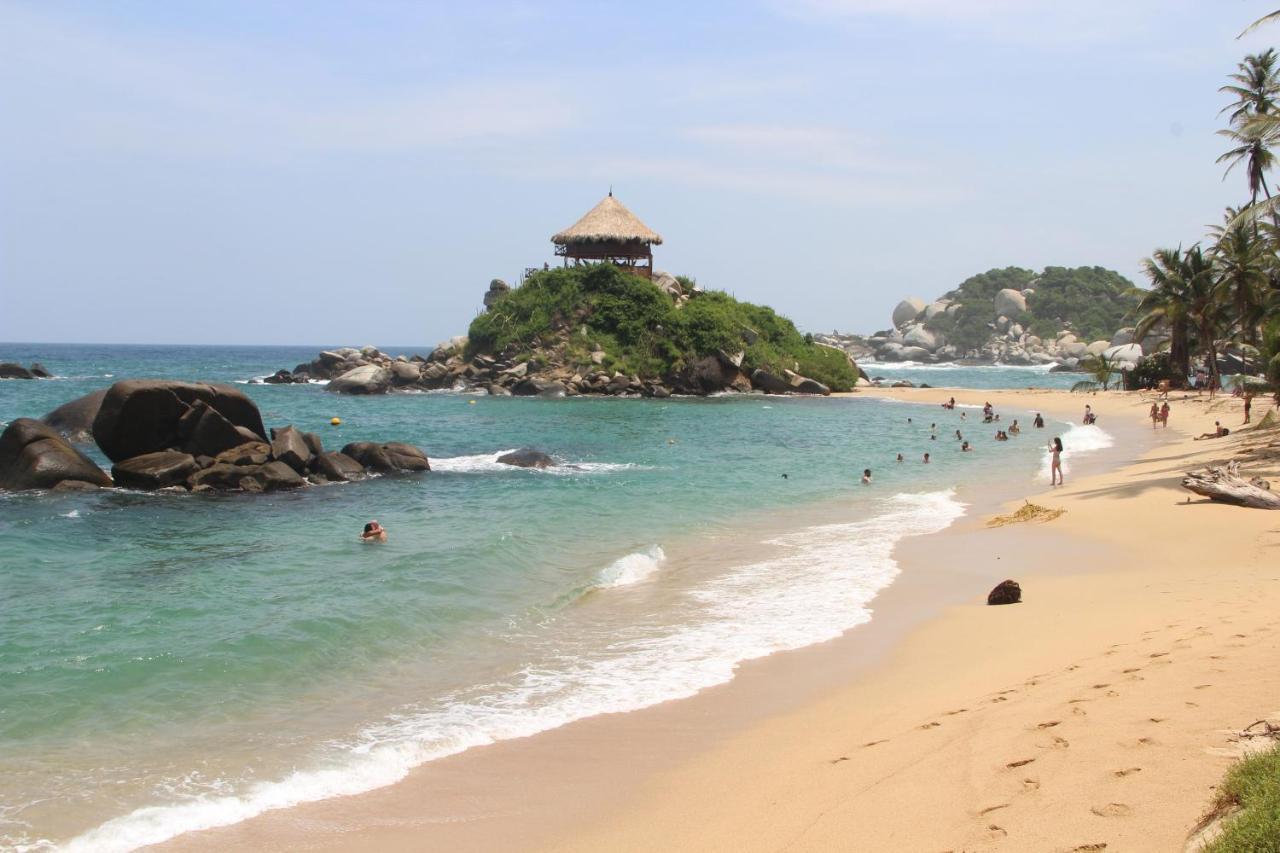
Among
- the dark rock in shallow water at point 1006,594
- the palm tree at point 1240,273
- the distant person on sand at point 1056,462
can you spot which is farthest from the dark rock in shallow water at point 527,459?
the palm tree at point 1240,273

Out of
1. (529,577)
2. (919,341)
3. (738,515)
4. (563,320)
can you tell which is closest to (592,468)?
(738,515)

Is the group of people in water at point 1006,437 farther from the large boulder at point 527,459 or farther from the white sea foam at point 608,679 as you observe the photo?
the large boulder at point 527,459

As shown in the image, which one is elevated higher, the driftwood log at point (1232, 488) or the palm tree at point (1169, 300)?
the palm tree at point (1169, 300)

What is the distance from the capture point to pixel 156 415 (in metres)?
22.7

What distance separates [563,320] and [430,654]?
5079cm

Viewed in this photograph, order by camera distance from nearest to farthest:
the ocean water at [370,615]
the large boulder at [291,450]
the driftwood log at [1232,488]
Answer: the ocean water at [370,615], the driftwood log at [1232,488], the large boulder at [291,450]

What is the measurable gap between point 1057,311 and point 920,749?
459 feet

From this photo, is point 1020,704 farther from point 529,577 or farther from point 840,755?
point 529,577

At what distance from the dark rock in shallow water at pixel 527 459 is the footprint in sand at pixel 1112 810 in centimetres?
2321

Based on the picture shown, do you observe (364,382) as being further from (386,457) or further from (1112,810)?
(1112,810)

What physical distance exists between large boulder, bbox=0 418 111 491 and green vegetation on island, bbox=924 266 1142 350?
125044mm

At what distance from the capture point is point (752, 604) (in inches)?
490

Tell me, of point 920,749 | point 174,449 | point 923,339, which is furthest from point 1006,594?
point 923,339

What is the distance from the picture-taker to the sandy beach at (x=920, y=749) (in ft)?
17.1
